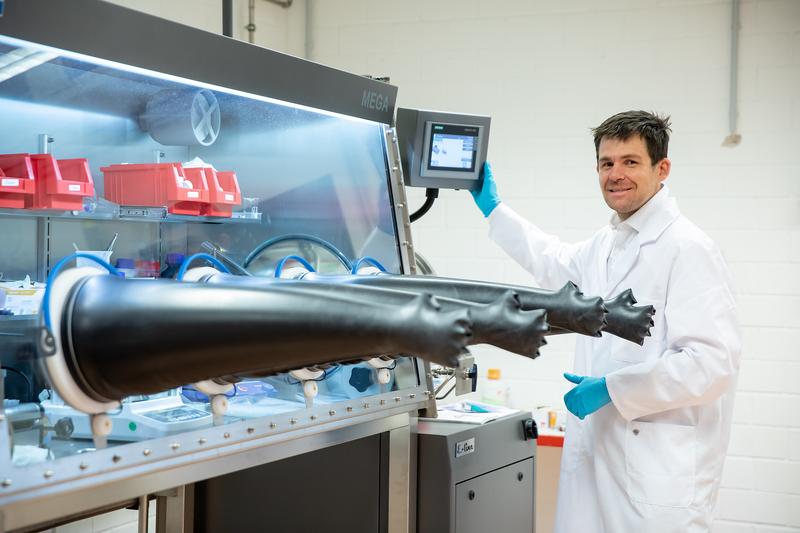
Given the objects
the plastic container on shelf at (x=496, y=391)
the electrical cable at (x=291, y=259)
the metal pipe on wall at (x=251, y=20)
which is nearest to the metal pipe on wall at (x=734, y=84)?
the plastic container on shelf at (x=496, y=391)

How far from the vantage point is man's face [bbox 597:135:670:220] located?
227cm

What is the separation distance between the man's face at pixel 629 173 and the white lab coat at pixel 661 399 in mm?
37

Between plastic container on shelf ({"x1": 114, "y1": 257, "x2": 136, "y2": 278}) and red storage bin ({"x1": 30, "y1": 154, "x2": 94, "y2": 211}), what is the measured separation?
20cm

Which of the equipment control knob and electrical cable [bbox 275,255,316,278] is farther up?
electrical cable [bbox 275,255,316,278]

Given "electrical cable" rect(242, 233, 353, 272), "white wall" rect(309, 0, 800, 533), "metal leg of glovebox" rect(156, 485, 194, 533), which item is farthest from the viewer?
"white wall" rect(309, 0, 800, 533)

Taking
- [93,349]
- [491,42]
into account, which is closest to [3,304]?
[93,349]

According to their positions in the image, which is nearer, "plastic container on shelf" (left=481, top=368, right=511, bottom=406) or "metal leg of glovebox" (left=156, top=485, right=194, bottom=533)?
"metal leg of glovebox" (left=156, top=485, right=194, bottom=533)

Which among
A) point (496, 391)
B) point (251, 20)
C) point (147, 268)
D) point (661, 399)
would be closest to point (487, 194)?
point (661, 399)

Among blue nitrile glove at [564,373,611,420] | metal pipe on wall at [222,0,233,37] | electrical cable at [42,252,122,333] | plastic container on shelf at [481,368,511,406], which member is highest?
metal pipe on wall at [222,0,233,37]

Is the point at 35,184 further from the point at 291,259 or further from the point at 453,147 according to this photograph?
the point at 453,147

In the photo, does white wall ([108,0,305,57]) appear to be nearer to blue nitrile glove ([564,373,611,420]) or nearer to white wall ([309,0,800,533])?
white wall ([309,0,800,533])

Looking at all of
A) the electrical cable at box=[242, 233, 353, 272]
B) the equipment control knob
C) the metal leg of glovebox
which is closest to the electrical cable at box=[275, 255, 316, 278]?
the electrical cable at box=[242, 233, 353, 272]

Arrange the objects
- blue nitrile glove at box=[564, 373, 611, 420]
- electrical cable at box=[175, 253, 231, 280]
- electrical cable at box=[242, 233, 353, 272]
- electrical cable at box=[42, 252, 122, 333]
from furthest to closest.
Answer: blue nitrile glove at box=[564, 373, 611, 420], electrical cable at box=[242, 233, 353, 272], electrical cable at box=[175, 253, 231, 280], electrical cable at box=[42, 252, 122, 333]

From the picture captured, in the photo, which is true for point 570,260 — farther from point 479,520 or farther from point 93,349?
point 93,349
